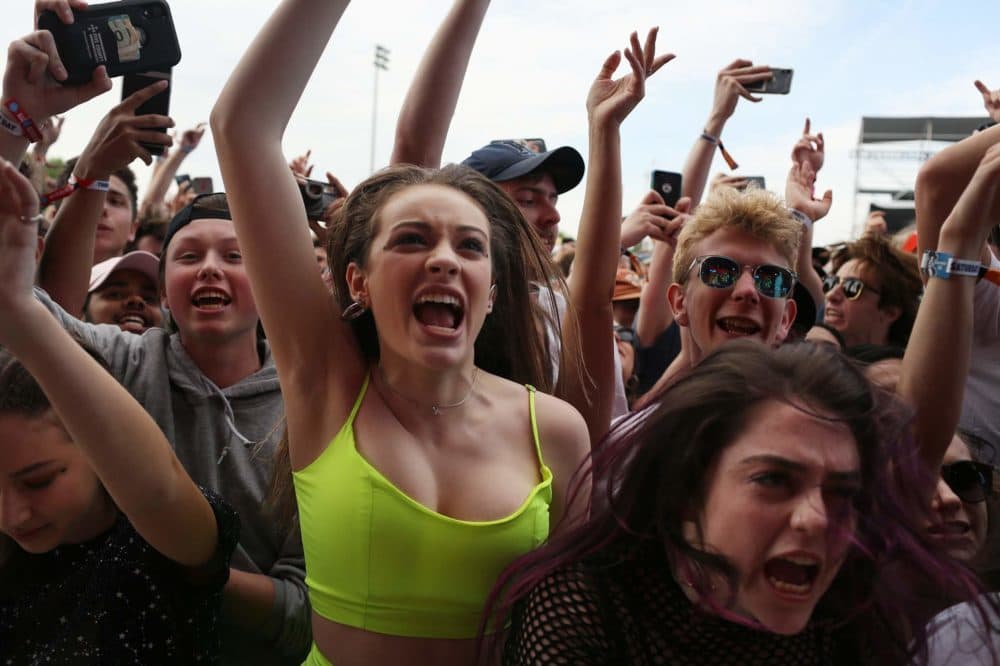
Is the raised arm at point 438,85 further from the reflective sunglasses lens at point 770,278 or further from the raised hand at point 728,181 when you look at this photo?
the raised hand at point 728,181

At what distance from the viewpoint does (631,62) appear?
98.5 inches

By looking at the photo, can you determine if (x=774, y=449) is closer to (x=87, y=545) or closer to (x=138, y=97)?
(x=87, y=545)

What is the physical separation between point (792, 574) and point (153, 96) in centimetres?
203

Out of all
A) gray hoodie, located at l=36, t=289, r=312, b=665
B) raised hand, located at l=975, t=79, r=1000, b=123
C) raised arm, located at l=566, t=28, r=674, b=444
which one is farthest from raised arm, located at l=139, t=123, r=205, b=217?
raised hand, located at l=975, t=79, r=1000, b=123

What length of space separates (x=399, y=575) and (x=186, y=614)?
0.49 m

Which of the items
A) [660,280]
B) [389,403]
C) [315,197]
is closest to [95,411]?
[389,403]

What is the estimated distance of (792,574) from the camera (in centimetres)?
152

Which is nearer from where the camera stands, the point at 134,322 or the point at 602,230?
the point at 602,230

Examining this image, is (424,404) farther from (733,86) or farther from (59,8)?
(733,86)

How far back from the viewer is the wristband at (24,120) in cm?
212

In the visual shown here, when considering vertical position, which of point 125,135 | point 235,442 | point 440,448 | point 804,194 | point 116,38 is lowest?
point 235,442

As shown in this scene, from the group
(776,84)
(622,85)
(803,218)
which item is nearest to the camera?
(622,85)

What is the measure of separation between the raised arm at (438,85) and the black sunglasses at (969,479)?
60.2 inches

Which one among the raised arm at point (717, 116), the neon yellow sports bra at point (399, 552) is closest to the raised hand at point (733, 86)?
the raised arm at point (717, 116)
